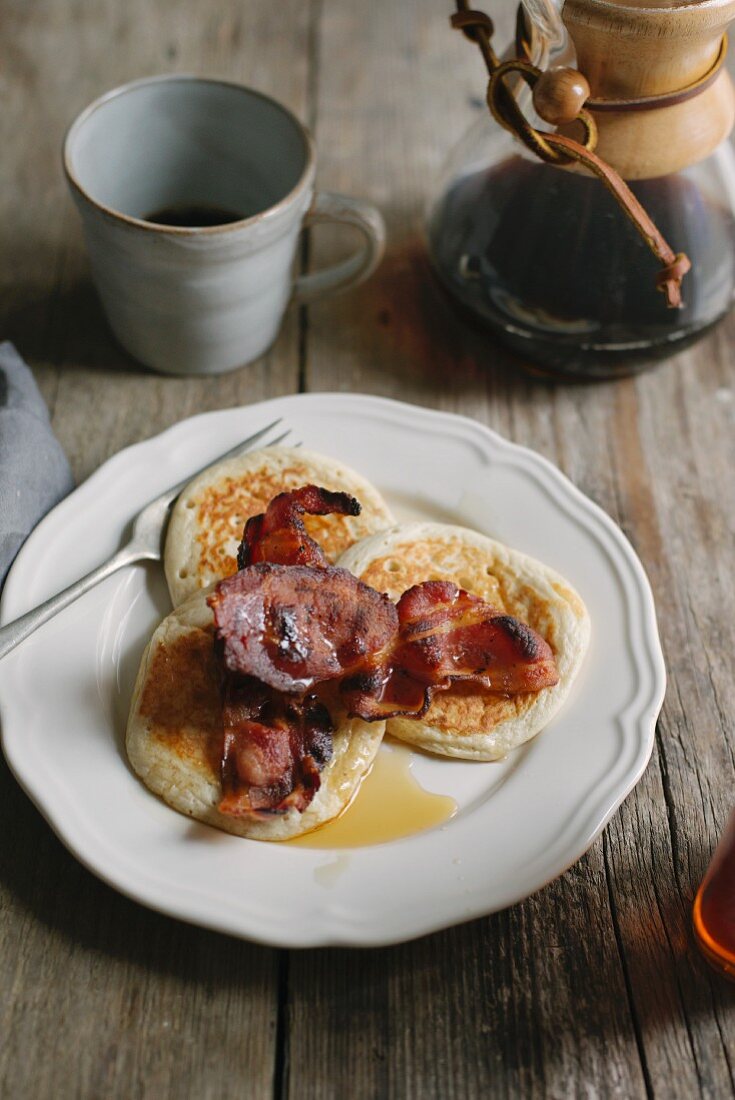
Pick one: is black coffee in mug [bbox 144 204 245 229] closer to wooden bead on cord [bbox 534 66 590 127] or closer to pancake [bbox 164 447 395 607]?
pancake [bbox 164 447 395 607]

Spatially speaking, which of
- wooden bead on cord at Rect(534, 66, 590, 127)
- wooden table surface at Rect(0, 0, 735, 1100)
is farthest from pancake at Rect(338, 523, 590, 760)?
wooden bead on cord at Rect(534, 66, 590, 127)

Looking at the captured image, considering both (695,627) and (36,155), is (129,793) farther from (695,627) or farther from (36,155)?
(36,155)

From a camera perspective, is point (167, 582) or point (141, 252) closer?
point (167, 582)

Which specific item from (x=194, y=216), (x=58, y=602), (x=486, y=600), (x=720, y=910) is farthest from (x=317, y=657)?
(x=194, y=216)

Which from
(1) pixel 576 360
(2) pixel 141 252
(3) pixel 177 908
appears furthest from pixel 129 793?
(1) pixel 576 360

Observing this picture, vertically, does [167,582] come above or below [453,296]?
below

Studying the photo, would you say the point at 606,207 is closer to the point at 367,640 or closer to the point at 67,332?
the point at 367,640
